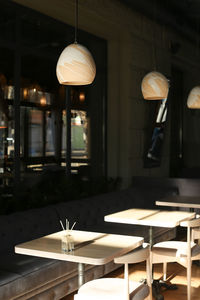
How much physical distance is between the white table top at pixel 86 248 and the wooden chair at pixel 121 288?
20cm

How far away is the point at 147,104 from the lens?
25.9 ft

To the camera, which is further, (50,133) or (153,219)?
(50,133)

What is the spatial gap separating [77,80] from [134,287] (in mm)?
1520

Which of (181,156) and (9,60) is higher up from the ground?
(9,60)

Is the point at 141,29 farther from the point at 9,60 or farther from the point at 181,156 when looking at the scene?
the point at 181,156

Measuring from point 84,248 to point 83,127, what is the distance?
4.05 meters

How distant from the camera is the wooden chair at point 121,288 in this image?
8.90 feet

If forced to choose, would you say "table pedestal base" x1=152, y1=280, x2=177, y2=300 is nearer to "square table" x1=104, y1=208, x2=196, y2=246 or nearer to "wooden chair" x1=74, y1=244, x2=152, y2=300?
"square table" x1=104, y1=208, x2=196, y2=246

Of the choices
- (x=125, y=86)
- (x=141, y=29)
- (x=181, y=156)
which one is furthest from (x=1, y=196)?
(x=181, y=156)

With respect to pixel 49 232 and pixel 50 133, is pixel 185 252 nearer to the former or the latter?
pixel 49 232

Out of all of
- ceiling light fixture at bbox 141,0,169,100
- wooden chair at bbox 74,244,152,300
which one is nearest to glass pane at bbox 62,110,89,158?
ceiling light fixture at bbox 141,0,169,100

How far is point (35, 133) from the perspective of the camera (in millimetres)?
5926

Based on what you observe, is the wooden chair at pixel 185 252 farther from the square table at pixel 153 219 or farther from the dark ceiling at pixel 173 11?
the dark ceiling at pixel 173 11

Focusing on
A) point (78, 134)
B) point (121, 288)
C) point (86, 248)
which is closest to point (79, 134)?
point (78, 134)
